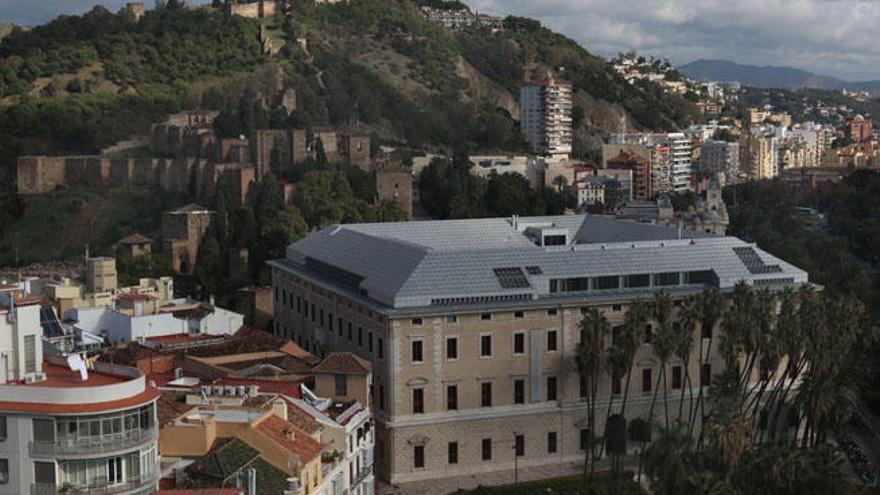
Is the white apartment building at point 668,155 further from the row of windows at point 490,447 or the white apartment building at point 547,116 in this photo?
the row of windows at point 490,447

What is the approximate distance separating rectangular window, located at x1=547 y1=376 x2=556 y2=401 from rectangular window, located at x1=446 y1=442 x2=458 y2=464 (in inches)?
169

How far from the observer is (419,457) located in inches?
1879

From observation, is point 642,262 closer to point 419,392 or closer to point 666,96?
point 419,392

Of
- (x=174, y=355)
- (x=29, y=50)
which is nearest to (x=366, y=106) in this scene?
(x=29, y=50)

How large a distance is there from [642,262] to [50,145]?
208 ft

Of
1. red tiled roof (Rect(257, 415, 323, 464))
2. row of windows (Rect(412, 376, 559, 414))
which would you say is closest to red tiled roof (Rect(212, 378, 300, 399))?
red tiled roof (Rect(257, 415, 323, 464))

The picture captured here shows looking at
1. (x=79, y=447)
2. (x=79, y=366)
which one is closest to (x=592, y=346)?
(x=79, y=366)

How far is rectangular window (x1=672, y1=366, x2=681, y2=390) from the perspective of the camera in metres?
51.4

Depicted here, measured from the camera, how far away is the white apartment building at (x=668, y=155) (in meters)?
130

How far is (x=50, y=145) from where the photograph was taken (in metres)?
101

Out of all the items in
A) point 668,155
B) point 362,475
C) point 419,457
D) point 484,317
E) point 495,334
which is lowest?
point 419,457

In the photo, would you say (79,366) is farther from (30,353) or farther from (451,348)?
(451,348)

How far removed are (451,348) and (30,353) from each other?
892 inches

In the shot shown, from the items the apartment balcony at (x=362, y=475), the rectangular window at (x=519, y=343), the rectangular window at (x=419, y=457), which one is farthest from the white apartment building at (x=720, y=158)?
the apartment balcony at (x=362, y=475)
